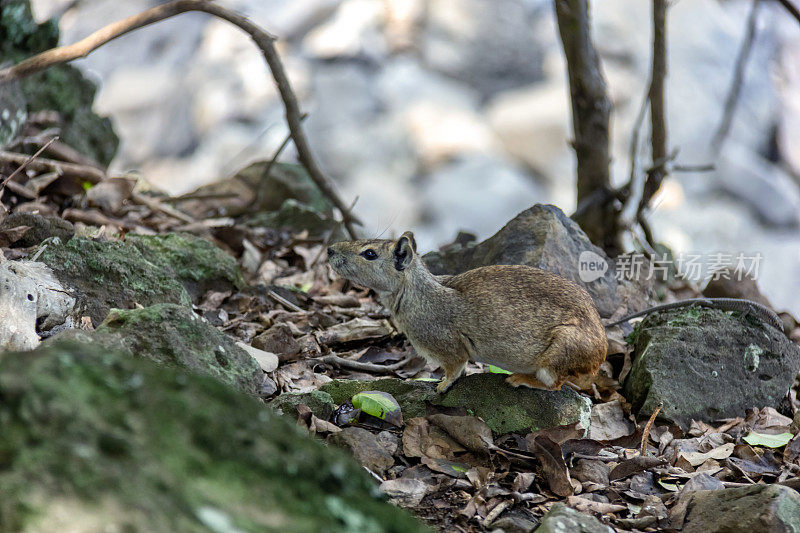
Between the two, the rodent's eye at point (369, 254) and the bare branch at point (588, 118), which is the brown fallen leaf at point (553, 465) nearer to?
the rodent's eye at point (369, 254)

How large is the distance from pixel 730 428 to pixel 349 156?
24351 millimetres

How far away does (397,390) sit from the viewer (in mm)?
4625

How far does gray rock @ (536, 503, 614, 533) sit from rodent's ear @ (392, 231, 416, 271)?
7.24ft

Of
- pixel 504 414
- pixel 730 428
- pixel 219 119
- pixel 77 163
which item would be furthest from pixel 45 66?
pixel 219 119

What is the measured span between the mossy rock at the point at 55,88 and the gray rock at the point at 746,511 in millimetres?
6560

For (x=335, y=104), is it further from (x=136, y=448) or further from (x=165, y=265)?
(x=136, y=448)

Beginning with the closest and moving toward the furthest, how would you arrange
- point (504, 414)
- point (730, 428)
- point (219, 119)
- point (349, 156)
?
1. point (504, 414)
2. point (730, 428)
3. point (219, 119)
4. point (349, 156)

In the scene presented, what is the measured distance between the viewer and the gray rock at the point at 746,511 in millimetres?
Result: 3258

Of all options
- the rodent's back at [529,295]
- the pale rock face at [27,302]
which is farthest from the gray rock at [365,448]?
the pale rock face at [27,302]

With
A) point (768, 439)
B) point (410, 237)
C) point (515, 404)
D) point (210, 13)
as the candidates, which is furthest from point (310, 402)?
point (210, 13)

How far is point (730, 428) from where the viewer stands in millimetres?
4871

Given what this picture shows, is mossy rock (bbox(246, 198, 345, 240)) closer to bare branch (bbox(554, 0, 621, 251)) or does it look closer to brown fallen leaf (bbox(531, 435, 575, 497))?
bare branch (bbox(554, 0, 621, 251))

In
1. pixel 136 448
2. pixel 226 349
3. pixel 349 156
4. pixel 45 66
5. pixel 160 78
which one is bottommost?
pixel 349 156

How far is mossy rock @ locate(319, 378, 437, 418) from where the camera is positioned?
450cm
